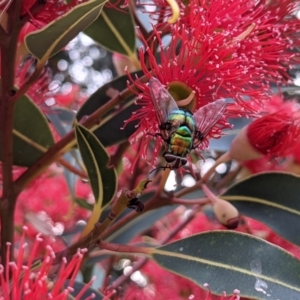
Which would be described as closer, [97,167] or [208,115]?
[208,115]

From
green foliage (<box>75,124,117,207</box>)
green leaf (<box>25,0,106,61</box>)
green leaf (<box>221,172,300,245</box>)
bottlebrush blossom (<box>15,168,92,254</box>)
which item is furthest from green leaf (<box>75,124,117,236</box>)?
bottlebrush blossom (<box>15,168,92,254</box>)

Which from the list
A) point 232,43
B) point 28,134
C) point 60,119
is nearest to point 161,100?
point 232,43

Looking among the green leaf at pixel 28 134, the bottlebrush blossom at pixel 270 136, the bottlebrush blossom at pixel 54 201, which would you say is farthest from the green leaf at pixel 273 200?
the bottlebrush blossom at pixel 54 201

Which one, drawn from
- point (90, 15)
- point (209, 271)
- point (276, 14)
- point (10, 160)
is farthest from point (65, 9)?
point (209, 271)

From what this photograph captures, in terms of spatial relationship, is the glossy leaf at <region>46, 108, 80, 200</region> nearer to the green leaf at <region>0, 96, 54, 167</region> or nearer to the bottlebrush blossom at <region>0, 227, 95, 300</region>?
the green leaf at <region>0, 96, 54, 167</region>

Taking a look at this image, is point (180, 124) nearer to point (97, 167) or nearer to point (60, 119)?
point (97, 167)

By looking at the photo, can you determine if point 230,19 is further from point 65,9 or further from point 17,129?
point 17,129
